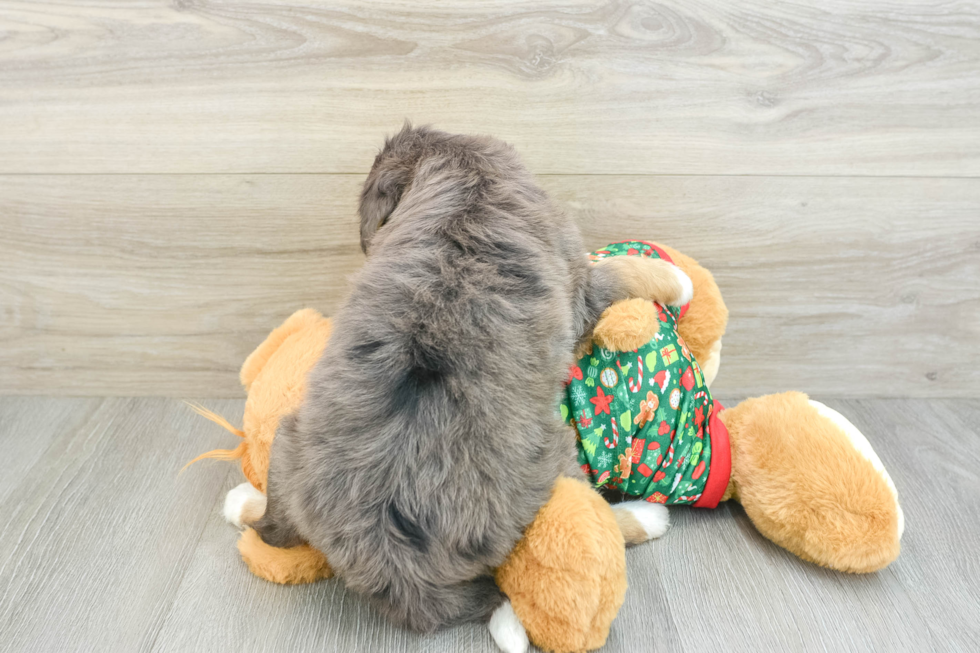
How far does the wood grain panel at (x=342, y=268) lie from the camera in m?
1.15

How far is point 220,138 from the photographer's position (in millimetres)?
1110

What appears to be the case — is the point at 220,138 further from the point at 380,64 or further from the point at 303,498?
the point at 303,498

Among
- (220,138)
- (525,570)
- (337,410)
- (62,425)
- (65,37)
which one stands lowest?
(62,425)

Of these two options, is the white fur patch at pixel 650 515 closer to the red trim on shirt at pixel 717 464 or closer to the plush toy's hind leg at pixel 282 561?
the red trim on shirt at pixel 717 464

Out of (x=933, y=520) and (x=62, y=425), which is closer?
(x=933, y=520)

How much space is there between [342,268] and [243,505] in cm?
45

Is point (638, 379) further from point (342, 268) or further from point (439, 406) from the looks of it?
point (342, 268)

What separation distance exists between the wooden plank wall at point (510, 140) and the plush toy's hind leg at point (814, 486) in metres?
0.34

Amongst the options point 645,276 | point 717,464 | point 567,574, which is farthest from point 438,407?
point 717,464

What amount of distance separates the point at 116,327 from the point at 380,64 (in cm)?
72

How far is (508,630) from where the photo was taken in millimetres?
779

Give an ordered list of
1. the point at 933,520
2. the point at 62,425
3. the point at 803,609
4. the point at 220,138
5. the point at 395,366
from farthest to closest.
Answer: the point at 62,425, the point at 220,138, the point at 933,520, the point at 803,609, the point at 395,366

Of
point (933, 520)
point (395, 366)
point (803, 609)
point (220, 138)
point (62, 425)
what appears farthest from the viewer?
point (62, 425)

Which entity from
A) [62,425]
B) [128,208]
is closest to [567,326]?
[128,208]
